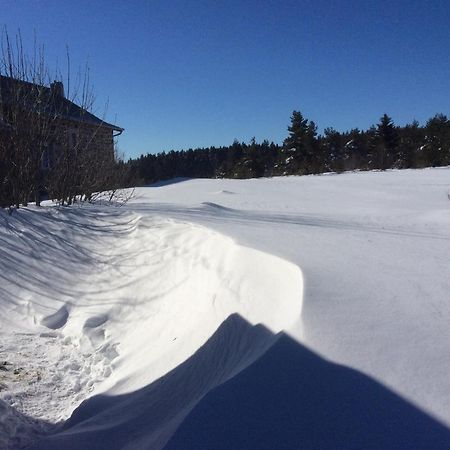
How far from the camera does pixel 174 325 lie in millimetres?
3824

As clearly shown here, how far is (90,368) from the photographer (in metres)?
3.48

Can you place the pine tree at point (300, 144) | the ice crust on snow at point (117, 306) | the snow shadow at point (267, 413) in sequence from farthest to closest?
the pine tree at point (300, 144), the ice crust on snow at point (117, 306), the snow shadow at point (267, 413)

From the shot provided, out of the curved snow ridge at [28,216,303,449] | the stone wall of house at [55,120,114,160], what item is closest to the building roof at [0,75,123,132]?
the stone wall of house at [55,120,114,160]

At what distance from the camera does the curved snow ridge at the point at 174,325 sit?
221 cm

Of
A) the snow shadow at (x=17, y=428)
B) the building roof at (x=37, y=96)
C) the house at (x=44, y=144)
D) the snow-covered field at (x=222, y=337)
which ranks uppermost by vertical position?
the building roof at (x=37, y=96)

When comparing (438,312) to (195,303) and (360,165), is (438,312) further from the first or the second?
(360,165)

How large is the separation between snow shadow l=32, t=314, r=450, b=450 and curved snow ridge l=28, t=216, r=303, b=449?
13 mm

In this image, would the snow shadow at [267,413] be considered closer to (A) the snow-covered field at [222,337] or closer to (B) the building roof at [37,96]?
(A) the snow-covered field at [222,337]

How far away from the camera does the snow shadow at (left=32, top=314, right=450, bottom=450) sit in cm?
156

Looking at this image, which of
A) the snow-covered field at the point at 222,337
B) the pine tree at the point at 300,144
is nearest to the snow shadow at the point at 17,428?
the snow-covered field at the point at 222,337

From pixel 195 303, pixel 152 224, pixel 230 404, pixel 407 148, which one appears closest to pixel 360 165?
pixel 407 148

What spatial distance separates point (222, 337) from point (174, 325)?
1036 millimetres

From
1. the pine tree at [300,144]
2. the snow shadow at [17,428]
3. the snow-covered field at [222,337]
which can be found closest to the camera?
the snow-covered field at [222,337]

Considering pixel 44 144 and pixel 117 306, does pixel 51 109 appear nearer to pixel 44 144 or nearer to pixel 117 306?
pixel 44 144
